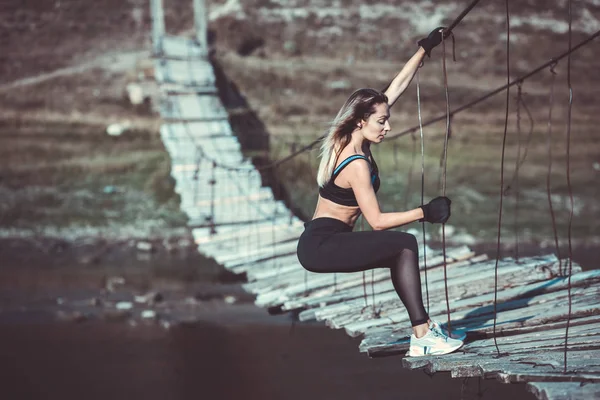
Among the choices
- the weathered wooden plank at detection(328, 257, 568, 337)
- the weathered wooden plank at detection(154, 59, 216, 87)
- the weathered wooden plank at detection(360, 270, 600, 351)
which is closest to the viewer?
the weathered wooden plank at detection(328, 257, 568, 337)

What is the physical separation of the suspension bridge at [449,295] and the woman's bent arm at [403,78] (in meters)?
0.39

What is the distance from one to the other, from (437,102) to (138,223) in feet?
19.9

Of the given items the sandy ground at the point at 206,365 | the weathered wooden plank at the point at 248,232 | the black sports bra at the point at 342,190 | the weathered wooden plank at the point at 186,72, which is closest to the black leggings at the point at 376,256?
the black sports bra at the point at 342,190

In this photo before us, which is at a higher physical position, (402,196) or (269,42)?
(269,42)

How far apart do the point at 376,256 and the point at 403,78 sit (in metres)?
0.87

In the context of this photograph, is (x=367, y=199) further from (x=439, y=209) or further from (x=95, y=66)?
(x=95, y=66)

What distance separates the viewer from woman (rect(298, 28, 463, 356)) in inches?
125

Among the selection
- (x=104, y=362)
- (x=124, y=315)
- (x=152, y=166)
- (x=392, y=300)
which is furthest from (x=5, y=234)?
(x=392, y=300)

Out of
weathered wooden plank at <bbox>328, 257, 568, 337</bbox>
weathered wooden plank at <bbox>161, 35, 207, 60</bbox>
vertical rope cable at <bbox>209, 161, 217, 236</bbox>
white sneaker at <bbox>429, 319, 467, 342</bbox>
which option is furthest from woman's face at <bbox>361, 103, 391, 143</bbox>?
weathered wooden plank at <bbox>161, 35, 207, 60</bbox>

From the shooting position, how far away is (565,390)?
2.67 meters

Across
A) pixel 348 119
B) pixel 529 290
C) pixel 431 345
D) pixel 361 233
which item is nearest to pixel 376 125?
pixel 348 119

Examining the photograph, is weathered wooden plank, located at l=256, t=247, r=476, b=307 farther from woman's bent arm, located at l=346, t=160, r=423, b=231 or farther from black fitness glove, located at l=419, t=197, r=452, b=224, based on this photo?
black fitness glove, located at l=419, t=197, r=452, b=224

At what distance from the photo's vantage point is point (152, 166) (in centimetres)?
1235

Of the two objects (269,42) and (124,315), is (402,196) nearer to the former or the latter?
(124,315)
